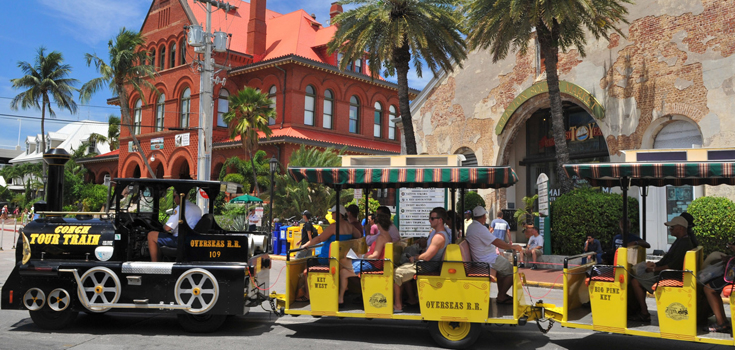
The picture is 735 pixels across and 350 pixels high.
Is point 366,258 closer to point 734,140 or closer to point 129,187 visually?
point 129,187

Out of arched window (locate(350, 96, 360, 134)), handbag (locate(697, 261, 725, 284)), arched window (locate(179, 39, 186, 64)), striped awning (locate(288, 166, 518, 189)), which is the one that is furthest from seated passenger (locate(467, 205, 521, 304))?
arched window (locate(179, 39, 186, 64))

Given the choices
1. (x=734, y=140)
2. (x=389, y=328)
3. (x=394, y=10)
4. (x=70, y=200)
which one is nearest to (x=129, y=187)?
(x=389, y=328)

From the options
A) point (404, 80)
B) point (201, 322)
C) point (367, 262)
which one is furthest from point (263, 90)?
point (367, 262)

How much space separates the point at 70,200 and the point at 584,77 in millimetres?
37419

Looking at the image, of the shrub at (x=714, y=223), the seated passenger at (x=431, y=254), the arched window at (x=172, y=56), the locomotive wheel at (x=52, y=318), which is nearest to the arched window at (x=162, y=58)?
the arched window at (x=172, y=56)

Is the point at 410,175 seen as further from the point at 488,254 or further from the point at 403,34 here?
the point at 403,34

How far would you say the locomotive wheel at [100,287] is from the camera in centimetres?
812

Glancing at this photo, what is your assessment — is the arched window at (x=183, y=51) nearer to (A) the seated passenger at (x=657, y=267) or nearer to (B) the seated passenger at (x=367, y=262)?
(B) the seated passenger at (x=367, y=262)

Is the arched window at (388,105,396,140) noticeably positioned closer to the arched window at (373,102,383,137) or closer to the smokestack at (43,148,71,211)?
the arched window at (373,102,383,137)

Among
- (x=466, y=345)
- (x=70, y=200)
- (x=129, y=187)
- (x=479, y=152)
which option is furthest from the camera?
(x=70, y=200)

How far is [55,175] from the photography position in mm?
11469

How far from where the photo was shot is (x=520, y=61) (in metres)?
22.5

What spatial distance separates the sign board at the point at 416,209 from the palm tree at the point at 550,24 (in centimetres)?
442

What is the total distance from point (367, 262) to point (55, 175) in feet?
23.8
